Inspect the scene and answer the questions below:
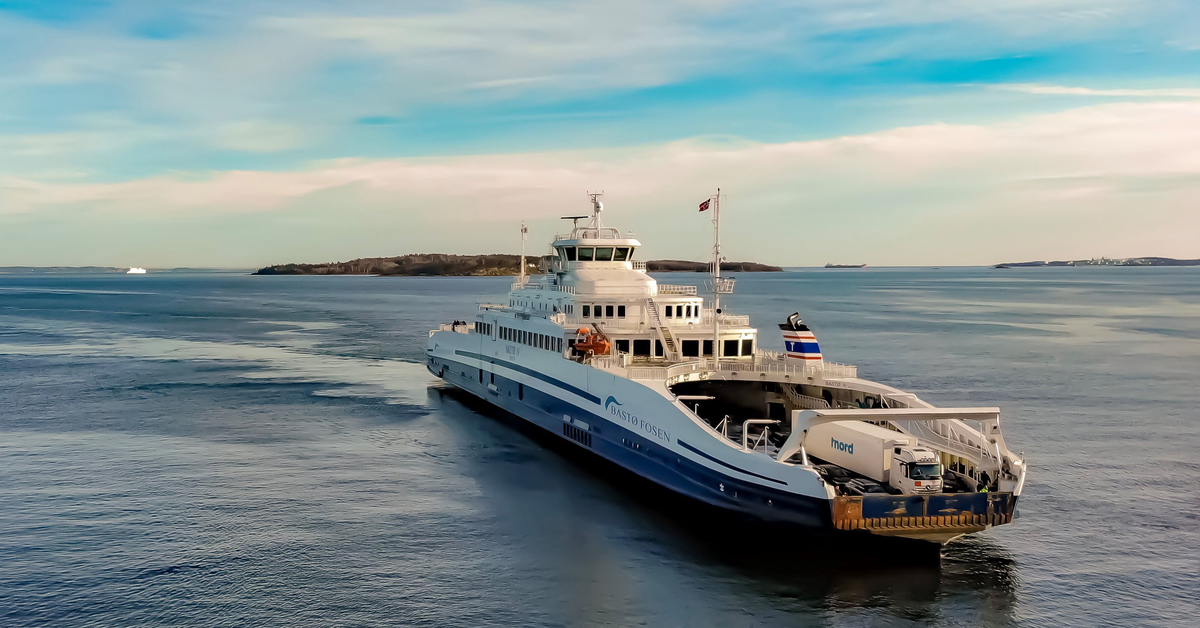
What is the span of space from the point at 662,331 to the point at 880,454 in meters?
14.8

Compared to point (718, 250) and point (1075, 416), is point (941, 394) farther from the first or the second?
point (718, 250)

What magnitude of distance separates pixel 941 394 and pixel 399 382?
1445 inches

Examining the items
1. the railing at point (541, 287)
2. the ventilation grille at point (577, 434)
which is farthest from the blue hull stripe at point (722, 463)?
the railing at point (541, 287)

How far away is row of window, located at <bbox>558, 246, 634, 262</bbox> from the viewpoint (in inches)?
1807

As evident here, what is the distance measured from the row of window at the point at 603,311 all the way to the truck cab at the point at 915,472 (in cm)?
1791

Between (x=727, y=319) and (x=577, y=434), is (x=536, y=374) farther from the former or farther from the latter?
(x=727, y=319)

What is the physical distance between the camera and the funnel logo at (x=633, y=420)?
30.6 meters

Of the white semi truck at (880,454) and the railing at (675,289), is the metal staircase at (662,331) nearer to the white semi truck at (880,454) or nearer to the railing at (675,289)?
the railing at (675,289)

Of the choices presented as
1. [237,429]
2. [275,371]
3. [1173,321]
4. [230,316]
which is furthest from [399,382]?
[1173,321]

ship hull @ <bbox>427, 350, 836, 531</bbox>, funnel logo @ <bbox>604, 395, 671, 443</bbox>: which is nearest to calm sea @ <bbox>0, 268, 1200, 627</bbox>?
ship hull @ <bbox>427, 350, 836, 531</bbox>

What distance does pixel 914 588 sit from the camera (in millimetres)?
22938

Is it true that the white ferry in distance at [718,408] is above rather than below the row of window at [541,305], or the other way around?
below

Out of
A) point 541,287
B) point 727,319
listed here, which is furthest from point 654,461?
point 541,287

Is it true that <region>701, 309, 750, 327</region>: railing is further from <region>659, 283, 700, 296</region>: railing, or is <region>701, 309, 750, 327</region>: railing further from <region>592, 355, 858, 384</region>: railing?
<region>592, 355, 858, 384</region>: railing
